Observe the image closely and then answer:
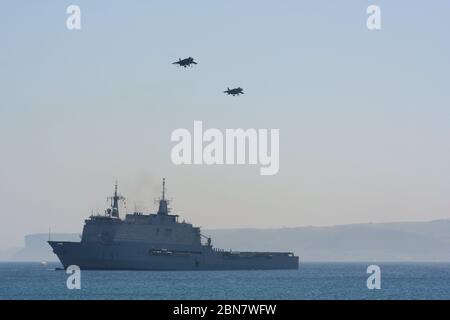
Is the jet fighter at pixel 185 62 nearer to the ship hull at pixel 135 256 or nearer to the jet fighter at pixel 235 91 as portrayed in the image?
the jet fighter at pixel 235 91

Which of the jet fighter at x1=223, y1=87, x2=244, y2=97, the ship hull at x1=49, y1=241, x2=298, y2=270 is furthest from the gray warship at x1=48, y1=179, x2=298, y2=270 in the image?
the jet fighter at x1=223, y1=87, x2=244, y2=97

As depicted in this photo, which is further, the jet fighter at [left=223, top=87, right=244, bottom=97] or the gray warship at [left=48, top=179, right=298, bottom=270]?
the gray warship at [left=48, top=179, right=298, bottom=270]

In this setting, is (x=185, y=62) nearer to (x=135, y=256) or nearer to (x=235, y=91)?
(x=235, y=91)

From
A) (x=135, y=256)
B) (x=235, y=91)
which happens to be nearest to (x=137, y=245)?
(x=135, y=256)

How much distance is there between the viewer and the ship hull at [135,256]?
121m

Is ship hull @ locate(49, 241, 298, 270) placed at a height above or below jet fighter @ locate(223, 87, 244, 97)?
below

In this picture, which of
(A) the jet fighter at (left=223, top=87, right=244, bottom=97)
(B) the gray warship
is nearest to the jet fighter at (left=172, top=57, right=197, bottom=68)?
(A) the jet fighter at (left=223, top=87, right=244, bottom=97)

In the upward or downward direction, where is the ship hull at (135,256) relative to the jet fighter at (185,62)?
downward

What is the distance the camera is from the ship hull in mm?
120875

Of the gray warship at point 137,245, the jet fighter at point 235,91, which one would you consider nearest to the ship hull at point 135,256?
the gray warship at point 137,245

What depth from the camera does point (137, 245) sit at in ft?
402

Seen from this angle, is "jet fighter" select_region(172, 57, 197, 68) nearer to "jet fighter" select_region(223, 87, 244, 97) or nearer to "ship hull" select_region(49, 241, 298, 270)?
"jet fighter" select_region(223, 87, 244, 97)
